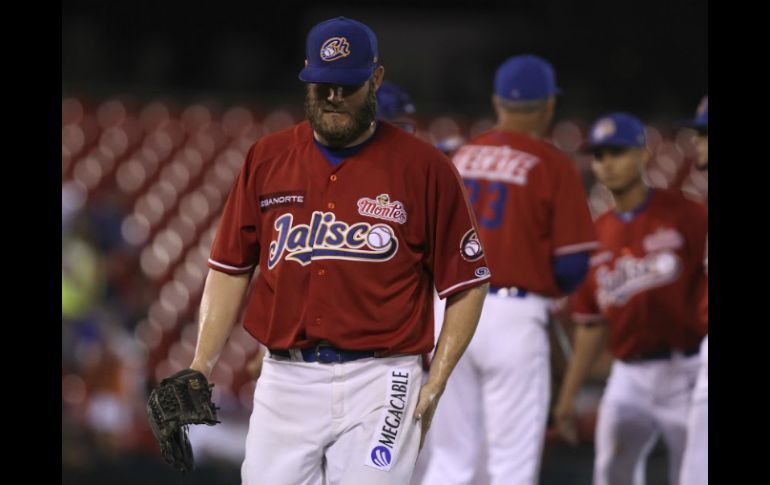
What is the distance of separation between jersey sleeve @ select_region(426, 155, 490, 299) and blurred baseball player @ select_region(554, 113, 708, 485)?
262 centimetres

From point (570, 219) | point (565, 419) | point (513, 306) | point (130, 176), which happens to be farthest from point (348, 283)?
point (130, 176)

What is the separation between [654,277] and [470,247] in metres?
2.80

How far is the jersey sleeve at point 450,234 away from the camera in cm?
414

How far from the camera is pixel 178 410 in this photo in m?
4.02

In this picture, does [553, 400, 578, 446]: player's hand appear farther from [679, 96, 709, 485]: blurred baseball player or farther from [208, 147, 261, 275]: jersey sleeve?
[208, 147, 261, 275]: jersey sleeve

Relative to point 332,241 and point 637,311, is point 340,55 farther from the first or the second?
point 637,311

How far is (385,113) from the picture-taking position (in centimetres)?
618

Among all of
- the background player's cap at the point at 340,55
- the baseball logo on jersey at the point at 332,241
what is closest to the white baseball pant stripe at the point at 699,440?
the baseball logo on jersey at the point at 332,241

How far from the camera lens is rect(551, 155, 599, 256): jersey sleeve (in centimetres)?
583

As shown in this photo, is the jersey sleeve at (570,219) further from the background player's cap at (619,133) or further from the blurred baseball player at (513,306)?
the background player's cap at (619,133)

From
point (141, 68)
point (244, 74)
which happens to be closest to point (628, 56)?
point (244, 74)

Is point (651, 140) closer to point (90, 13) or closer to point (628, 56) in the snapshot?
point (628, 56)

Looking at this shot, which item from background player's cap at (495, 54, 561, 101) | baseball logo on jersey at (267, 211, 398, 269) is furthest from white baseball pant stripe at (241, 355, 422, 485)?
background player's cap at (495, 54, 561, 101)

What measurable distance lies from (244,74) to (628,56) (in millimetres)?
4403
